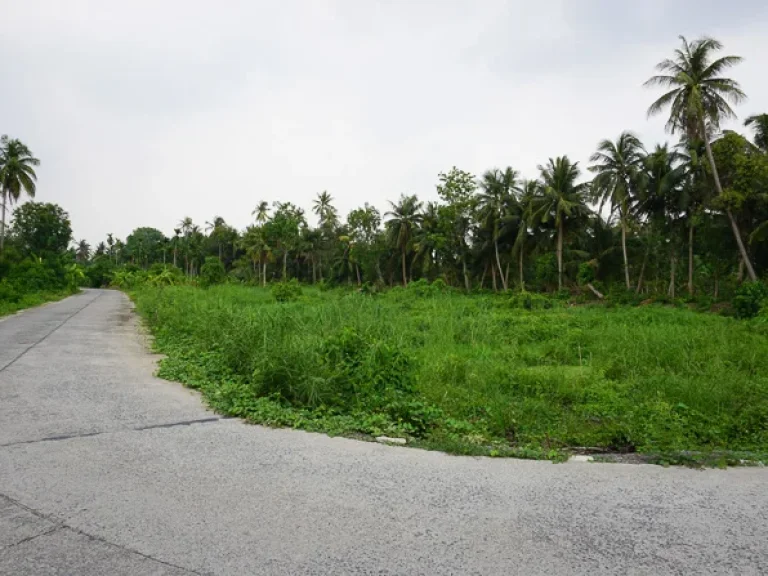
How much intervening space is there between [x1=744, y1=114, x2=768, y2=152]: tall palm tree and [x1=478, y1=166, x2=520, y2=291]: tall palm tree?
1661cm

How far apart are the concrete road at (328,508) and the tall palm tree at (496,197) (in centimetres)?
3819

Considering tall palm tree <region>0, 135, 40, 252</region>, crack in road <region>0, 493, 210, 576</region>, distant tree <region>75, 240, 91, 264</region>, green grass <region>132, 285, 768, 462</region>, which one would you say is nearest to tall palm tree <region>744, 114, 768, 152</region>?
green grass <region>132, 285, 768, 462</region>

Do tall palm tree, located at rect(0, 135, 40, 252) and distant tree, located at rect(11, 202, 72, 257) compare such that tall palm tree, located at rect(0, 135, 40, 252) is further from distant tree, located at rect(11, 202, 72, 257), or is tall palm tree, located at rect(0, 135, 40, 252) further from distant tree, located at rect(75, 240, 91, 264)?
distant tree, located at rect(75, 240, 91, 264)

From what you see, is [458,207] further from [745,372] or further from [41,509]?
[41,509]

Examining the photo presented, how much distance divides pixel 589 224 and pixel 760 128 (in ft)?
45.1

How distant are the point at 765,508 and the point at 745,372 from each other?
17.0 feet

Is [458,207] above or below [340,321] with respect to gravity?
above

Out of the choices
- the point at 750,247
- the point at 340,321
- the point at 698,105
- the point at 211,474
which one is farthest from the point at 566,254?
the point at 211,474

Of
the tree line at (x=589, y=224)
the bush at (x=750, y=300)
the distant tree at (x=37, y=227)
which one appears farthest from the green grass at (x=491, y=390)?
the distant tree at (x=37, y=227)

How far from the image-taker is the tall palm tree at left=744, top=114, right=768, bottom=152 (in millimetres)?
26919

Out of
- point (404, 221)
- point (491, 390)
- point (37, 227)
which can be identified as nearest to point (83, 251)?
point (37, 227)

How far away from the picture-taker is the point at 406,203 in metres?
49.0

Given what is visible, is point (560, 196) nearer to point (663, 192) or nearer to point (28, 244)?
point (663, 192)

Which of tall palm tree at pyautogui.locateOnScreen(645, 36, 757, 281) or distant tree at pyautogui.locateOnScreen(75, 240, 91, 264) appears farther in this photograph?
distant tree at pyautogui.locateOnScreen(75, 240, 91, 264)
